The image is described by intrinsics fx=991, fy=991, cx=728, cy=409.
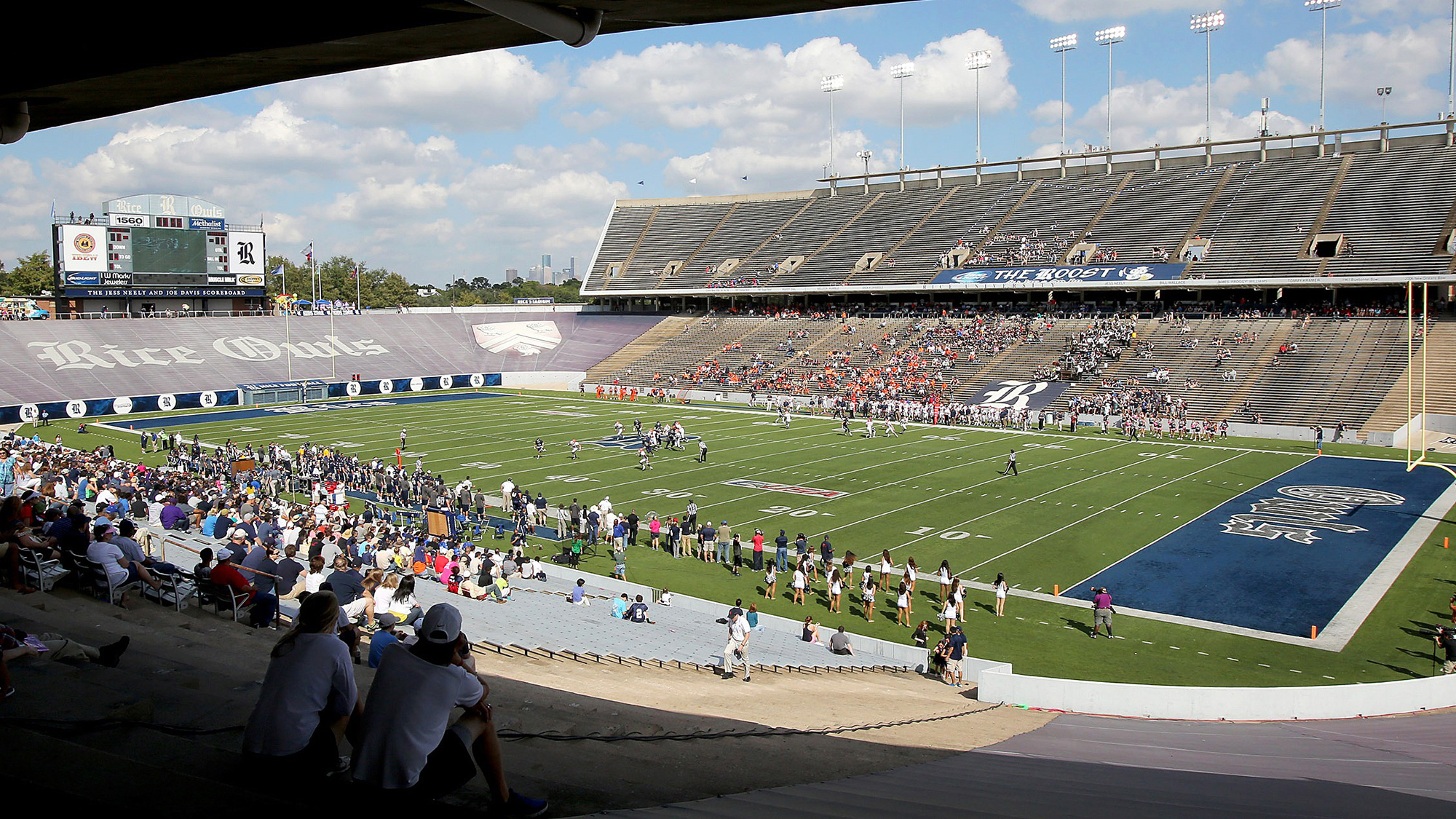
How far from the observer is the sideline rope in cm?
491

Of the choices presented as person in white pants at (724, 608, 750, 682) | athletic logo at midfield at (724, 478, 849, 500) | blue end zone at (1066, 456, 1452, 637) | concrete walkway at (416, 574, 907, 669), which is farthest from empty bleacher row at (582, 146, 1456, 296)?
person in white pants at (724, 608, 750, 682)

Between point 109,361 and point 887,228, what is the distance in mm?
49170

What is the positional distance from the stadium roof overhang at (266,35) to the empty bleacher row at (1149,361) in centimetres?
4166

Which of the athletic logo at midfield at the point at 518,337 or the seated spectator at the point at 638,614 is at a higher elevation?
the athletic logo at midfield at the point at 518,337

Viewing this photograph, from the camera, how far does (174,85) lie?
7.83 metres

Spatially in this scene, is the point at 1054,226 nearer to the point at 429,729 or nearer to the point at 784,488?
the point at 784,488

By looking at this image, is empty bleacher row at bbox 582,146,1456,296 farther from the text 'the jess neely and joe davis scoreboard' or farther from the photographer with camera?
the photographer with camera

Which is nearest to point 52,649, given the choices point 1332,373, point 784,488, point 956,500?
point 784,488

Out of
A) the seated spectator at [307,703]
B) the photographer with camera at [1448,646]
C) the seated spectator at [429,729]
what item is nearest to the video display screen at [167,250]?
the seated spectator at [307,703]

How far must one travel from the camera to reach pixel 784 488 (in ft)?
95.8

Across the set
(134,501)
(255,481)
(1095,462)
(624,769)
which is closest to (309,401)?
(255,481)

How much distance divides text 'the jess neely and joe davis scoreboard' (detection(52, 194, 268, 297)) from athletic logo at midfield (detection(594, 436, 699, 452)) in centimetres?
3458

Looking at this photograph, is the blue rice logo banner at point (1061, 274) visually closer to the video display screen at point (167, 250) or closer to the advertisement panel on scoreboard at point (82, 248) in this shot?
the video display screen at point (167, 250)

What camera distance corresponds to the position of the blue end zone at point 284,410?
143ft
